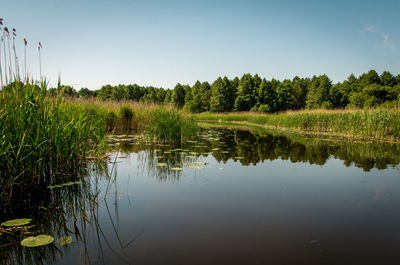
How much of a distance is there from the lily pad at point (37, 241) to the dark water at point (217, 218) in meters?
0.04

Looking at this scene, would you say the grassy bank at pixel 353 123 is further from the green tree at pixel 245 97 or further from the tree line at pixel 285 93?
the green tree at pixel 245 97

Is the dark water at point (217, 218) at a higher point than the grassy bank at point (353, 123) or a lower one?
lower

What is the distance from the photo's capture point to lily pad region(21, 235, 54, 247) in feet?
5.39

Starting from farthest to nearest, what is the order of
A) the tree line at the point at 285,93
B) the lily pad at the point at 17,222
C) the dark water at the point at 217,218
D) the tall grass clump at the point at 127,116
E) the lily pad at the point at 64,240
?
1. the tree line at the point at 285,93
2. the tall grass clump at the point at 127,116
3. the lily pad at the point at 17,222
4. the lily pad at the point at 64,240
5. the dark water at the point at 217,218

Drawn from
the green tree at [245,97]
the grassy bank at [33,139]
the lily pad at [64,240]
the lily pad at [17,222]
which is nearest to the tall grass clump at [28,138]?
the grassy bank at [33,139]

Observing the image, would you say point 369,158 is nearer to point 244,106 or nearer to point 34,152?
point 34,152

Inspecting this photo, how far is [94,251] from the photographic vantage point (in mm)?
1644

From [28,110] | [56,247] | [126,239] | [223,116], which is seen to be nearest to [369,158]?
[126,239]

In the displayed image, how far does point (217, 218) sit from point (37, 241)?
1512 millimetres

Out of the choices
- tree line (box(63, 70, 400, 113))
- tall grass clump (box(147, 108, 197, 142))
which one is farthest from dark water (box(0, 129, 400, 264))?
tree line (box(63, 70, 400, 113))

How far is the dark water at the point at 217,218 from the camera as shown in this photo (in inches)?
63.7

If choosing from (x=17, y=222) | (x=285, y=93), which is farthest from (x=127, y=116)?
(x=285, y=93)

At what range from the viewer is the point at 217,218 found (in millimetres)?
2209

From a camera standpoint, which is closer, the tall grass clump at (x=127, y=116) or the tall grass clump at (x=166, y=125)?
the tall grass clump at (x=166, y=125)
